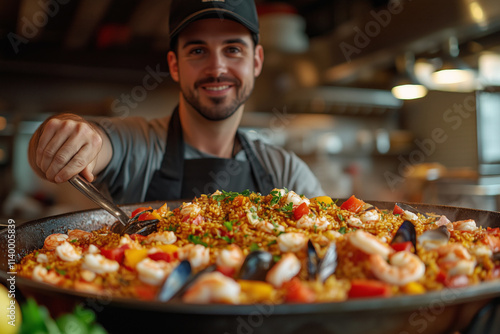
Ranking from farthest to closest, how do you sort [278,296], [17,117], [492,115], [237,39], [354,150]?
1. [354,150]
2. [492,115]
3. [17,117]
4. [237,39]
5. [278,296]

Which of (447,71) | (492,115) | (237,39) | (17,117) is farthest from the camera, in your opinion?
(492,115)

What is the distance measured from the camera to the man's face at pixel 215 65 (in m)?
1.97

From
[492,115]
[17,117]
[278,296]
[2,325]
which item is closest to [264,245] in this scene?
[278,296]

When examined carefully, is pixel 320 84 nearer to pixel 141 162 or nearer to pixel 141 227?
pixel 141 162

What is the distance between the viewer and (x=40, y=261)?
1008mm

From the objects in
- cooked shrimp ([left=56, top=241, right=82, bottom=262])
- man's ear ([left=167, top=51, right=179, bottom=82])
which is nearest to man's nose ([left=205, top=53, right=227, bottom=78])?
man's ear ([left=167, top=51, right=179, bottom=82])

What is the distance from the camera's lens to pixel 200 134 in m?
2.17

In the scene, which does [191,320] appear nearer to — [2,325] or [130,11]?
[2,325]

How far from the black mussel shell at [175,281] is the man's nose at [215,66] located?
1.36 m

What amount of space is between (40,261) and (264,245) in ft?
1.85

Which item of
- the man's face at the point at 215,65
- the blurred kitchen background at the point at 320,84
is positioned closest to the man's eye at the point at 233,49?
the man's face at the point at 215,65

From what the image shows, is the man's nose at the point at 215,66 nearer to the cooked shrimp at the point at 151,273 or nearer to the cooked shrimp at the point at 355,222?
the cooked shrimp at the point at 355,222

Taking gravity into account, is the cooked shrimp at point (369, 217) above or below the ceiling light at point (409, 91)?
below

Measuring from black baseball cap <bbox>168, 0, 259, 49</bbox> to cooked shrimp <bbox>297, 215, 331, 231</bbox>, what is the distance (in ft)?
3.76
